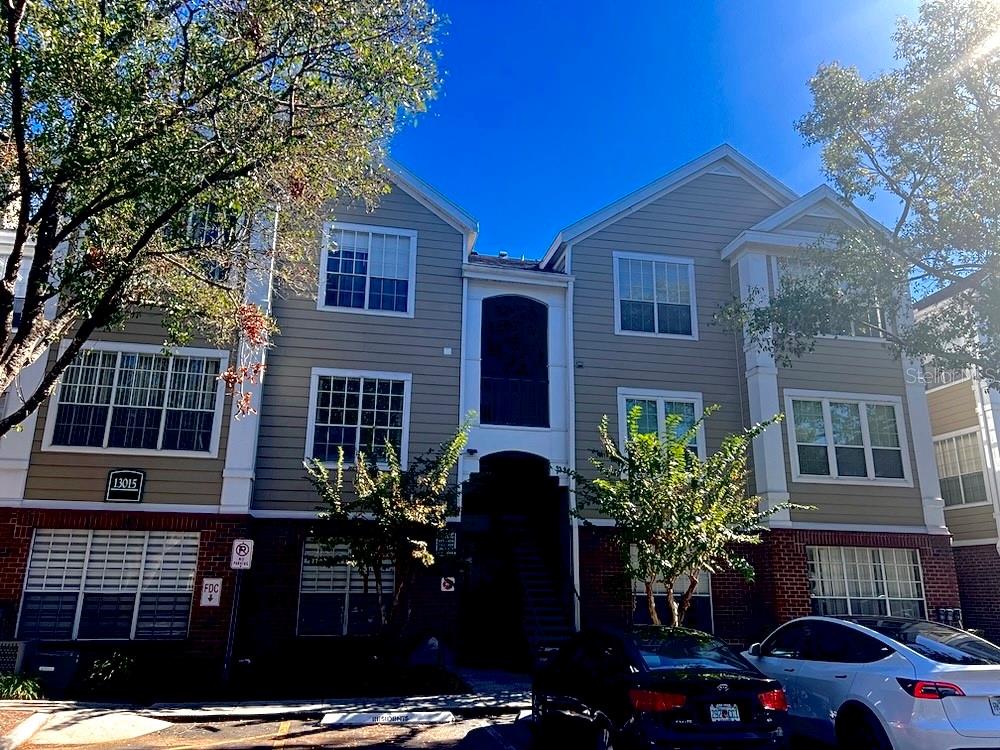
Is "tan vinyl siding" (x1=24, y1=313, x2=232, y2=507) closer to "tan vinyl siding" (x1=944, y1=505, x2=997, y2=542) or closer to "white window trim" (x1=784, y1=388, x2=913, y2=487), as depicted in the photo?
"white window trim" (x1=784, y1=388, x2=913, y2=487)

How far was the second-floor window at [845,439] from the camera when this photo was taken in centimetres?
1664

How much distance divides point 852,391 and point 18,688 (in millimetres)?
17024

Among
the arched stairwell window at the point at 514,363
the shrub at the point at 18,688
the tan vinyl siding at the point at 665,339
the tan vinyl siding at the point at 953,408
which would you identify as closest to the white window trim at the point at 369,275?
the arched stairwell window at the point at 514,363

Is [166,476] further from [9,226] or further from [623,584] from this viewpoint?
[623,584]

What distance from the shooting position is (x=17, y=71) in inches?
319

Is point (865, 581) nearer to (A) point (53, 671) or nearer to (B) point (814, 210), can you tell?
(B) point (814, 210)

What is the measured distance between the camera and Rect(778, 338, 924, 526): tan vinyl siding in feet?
53.6

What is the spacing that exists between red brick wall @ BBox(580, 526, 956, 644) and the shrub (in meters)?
9.68

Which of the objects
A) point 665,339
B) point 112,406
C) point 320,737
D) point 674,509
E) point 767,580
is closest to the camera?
point 320,737

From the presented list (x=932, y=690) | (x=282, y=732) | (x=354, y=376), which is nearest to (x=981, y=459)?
(x=932, y=690)

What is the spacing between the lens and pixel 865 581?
648 inches

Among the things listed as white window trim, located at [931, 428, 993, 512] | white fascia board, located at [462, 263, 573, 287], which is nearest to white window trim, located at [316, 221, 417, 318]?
white fascia board, located at [462, 263, 573, 287]

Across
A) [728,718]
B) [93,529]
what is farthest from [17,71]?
[728,718]

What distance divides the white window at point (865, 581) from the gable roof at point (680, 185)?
878 centimetres
